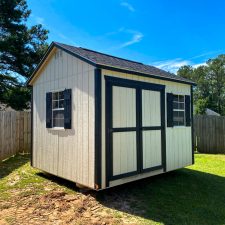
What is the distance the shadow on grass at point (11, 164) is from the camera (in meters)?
7.07

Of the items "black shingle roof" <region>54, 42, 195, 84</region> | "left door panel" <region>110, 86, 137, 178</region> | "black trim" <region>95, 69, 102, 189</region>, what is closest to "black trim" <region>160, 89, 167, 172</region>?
"black shingle roof" <region>54, 42, 195, 84</region>

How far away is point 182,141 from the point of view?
7.12m

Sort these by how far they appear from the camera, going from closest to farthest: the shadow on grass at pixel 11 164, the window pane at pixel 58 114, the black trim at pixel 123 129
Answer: the black trim at pixel 123 129, the window pane at pixel 58 114, the shadow on grass at pixel 11 164

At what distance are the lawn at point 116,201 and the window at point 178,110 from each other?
1.63 m

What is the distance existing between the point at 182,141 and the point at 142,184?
1993 millimetres

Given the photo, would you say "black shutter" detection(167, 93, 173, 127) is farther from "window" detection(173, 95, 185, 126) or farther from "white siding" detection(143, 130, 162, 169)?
"white siding" detection(143, 130, 162, 169)

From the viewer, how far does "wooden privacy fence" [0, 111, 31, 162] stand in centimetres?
866

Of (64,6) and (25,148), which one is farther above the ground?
(64,6)

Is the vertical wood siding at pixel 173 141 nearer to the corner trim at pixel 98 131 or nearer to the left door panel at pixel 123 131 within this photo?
the left door panel at pixel 123 131

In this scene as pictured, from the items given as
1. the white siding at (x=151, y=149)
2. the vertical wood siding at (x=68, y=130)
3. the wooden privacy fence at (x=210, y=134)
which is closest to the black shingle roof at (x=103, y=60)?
the vertical wood siding at (x=68, y=130)

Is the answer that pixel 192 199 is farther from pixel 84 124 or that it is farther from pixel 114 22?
pixel 114 22

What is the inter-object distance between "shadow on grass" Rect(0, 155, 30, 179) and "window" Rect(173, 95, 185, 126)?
5254mm

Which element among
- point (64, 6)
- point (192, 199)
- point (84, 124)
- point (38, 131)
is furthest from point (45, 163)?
point (64, 6)

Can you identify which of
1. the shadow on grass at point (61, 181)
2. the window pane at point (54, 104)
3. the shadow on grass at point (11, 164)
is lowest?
the shadow on grass at point (61, 181)
